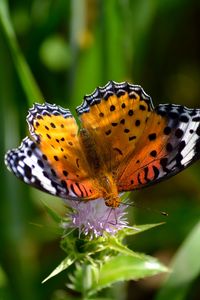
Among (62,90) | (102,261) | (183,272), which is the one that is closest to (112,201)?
(102,261)

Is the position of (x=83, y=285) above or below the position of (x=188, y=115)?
below

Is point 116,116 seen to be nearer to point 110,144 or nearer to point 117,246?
point 110,144

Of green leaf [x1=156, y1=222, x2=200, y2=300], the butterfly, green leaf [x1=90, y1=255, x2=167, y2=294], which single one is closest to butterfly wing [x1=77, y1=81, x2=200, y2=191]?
the butterfly

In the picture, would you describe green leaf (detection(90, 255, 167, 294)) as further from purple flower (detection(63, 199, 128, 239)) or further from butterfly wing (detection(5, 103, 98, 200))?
butterfly wing (detection(5, 103, 98, 200))

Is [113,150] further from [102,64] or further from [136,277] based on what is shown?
[102,64]

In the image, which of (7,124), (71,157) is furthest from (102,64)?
(71,157)
